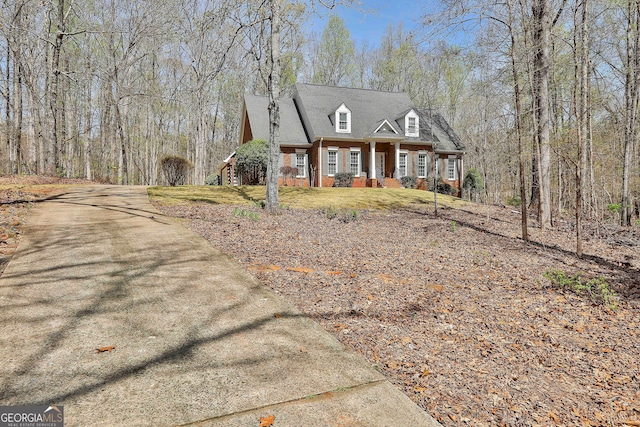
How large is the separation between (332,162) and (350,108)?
15.7ft

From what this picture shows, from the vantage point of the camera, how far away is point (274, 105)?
1014cm

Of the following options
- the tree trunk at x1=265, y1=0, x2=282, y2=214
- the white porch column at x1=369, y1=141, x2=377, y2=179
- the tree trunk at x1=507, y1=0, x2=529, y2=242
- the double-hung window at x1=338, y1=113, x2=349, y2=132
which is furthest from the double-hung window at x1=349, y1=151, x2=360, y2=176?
the tree trunk at x1=507, y1=0, x2=529, y2=242

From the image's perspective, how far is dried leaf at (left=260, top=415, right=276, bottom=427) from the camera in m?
2.29

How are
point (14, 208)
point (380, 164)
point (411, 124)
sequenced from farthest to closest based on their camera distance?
point (411, 124), point (380, 164), point (14, 208)

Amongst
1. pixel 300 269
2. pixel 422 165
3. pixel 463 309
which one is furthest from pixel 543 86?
pixel 422 165

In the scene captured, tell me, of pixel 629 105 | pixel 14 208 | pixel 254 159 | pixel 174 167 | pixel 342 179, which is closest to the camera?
pixel 14 208

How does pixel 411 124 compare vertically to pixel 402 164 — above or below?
above

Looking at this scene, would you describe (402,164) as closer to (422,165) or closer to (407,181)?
(407,181)

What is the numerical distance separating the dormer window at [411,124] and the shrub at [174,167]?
1475 centimetres

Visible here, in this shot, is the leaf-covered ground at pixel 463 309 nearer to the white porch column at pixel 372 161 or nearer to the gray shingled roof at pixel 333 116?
the white porch column at pixel 372 161

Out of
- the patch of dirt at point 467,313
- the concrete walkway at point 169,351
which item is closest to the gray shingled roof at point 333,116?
the patch of dirt at point 467,313

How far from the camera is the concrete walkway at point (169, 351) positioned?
2430 mm

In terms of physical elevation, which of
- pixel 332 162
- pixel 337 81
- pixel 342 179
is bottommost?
pixel 342 179

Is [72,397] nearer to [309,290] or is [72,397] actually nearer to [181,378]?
[181,378]
